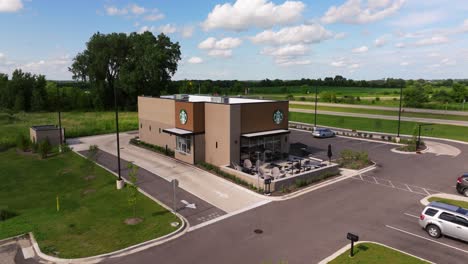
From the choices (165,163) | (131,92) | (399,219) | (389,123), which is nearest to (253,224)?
(399,219)

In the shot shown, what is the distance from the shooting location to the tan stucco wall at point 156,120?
109 feet

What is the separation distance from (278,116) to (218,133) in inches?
254

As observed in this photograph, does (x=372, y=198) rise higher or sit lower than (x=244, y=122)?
lower

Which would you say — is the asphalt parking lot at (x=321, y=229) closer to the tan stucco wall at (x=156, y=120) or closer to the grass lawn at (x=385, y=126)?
the tan stucco wall at (x=156, y=120)

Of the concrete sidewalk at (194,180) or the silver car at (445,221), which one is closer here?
the silver car at (445,221)

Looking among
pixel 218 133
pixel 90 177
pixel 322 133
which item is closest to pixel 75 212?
pixel 90 177

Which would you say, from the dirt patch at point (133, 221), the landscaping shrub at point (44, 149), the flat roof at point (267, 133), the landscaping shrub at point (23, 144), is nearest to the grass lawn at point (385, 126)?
the flat roof at point (267, 133)

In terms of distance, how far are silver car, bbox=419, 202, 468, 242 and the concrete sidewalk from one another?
9088 millimetres

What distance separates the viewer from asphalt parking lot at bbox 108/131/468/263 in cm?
1396

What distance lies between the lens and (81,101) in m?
91.9

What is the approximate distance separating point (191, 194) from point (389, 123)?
4774 centimetres

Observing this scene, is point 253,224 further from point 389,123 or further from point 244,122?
point 389,123

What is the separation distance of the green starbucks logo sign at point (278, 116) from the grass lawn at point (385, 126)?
22742mm

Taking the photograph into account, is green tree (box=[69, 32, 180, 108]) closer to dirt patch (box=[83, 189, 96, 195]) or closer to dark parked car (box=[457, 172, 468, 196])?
dirt patch (box=[83, 189, 96, 195])
